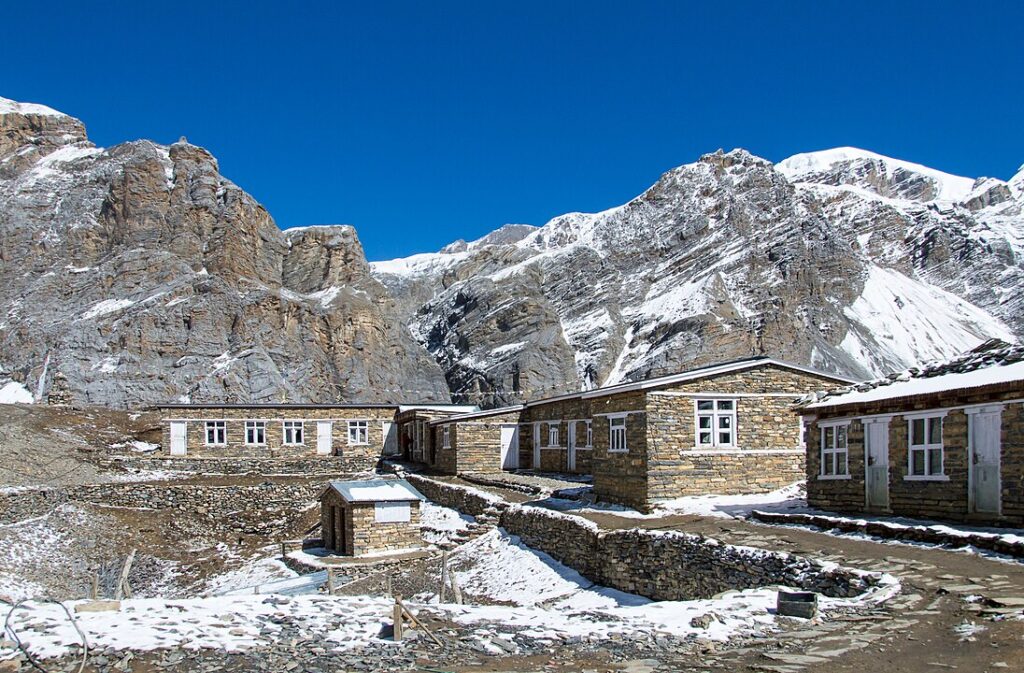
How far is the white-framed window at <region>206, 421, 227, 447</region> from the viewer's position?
49.0m

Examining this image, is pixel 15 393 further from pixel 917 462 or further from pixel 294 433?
pixel 917 462

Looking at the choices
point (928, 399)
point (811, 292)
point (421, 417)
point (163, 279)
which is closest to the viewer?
point (928, 399)

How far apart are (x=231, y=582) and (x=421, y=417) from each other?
68.6 ft

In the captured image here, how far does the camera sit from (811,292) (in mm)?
112688

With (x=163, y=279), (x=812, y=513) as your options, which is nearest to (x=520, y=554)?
(x=812, y=513)

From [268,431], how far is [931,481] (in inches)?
1580

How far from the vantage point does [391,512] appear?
27.4 m

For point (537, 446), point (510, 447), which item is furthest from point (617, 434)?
point (510, 447)

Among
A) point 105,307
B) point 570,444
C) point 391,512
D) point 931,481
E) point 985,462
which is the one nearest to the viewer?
point 985,462

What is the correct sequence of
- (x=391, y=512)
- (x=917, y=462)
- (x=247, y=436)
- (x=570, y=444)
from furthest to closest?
(x=247, y=436) < (x=570, y=444) < (x=391, y=512) < (x=917, y=462)

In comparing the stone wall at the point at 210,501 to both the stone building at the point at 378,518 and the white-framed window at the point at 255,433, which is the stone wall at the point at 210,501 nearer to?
the white-framed window at the point at 255,433

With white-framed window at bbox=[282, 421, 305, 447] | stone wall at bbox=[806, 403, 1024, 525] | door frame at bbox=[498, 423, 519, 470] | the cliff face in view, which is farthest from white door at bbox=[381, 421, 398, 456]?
stone wall at bbox=[806, 403, 1024, 525]

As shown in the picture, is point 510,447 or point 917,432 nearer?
point 917,432

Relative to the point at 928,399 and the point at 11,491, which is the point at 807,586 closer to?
the point at 928,399
